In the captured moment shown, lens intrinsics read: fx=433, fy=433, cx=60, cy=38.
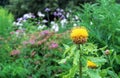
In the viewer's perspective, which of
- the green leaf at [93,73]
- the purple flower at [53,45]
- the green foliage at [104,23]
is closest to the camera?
the green leaf at [93,73]

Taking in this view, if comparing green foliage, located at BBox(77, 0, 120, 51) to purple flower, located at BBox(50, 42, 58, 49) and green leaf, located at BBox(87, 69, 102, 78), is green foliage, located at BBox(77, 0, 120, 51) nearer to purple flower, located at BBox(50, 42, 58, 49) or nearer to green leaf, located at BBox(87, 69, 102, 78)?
purple flower, located at BBox(50, 42, 58, 49)

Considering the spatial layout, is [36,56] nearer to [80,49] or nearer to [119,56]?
[119,56]

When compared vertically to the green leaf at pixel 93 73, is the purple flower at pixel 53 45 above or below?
below

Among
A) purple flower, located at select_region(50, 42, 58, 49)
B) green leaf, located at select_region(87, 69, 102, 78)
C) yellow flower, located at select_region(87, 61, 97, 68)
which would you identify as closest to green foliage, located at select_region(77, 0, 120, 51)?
purple flower, located at select_region(50, 42, 58, 49)

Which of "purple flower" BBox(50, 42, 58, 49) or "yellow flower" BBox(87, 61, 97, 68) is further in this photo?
"purple flower" BBox(50, 42, 58, 49)

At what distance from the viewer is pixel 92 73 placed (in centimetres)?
336

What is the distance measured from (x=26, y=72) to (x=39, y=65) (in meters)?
0.28

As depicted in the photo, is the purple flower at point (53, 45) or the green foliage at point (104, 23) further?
the purple flower at point (53, 45)

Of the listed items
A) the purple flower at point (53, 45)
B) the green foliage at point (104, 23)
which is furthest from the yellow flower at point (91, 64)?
the purple flower at point (53, 45)

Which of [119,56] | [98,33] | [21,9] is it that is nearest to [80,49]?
[119,56]

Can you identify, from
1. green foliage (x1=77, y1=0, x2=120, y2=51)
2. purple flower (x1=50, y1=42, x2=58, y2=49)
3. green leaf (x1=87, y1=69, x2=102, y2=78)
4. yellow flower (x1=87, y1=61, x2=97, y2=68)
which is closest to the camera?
green leaf (x1=87, y1=69, x2=102, y2=78)

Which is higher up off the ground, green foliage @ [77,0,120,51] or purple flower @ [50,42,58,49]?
green foliage @ [77,0,120,51]

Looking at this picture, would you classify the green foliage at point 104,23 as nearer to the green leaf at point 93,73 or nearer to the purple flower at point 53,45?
the purple flower at point 53,45

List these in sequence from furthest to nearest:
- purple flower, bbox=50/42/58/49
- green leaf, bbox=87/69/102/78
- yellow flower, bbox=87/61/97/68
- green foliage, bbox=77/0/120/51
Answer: purple flower, bbox=50/42/58/49, green foliage, bbox=77/0/120/51, yellow flower, bbox=87/61/97/68, green leaf, bbox=87/69/102/78
